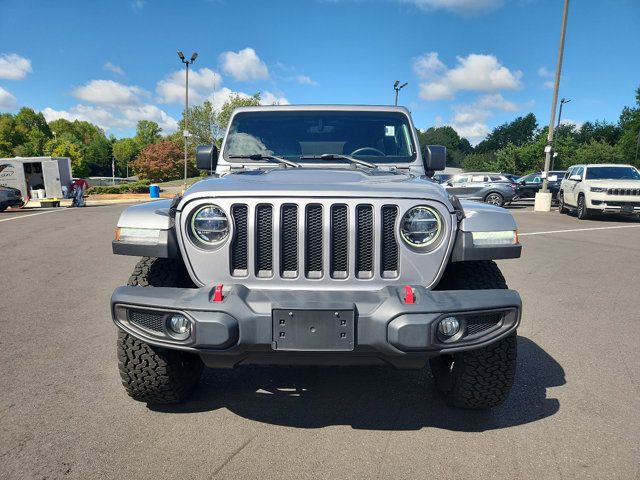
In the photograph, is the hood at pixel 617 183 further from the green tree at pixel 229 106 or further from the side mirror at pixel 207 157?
the green tree at pixel 229 106

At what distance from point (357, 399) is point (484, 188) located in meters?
17.9

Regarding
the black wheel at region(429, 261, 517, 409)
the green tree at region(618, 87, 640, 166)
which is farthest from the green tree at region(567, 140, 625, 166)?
the black wheel at region(429, 261, 517, 409)

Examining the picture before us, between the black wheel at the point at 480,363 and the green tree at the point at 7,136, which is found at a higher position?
the green tree at the point at 7,136

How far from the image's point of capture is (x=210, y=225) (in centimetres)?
253

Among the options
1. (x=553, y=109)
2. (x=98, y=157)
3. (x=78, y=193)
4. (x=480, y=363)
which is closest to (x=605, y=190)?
(x=553, y=109)

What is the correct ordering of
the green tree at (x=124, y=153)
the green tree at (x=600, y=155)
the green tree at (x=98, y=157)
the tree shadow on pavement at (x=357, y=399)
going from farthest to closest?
the green tree at (x=124, y=153), the green tree at (x=98, y=157), the green tree at (x=600, y=155), the tree shadow on pavement at (x=357, y=399)

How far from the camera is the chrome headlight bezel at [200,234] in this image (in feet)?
8.19

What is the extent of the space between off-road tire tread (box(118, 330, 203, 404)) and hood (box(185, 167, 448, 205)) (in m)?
0.89

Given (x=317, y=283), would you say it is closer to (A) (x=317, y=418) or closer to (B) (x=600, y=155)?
(A) (x=317, y=418)

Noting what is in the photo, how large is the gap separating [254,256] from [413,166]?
1.79 m

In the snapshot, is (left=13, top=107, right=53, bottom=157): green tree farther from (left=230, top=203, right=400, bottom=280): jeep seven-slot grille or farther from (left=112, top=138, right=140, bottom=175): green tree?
(left=230, top=203, right=400, bottom=280): jeep seven-slot grille

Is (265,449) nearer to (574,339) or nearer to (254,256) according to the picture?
(254,256)

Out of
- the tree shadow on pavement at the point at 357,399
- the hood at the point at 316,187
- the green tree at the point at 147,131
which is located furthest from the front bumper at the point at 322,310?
the green tree at the point at 147,131

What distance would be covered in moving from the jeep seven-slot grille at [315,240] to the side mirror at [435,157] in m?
1.53
